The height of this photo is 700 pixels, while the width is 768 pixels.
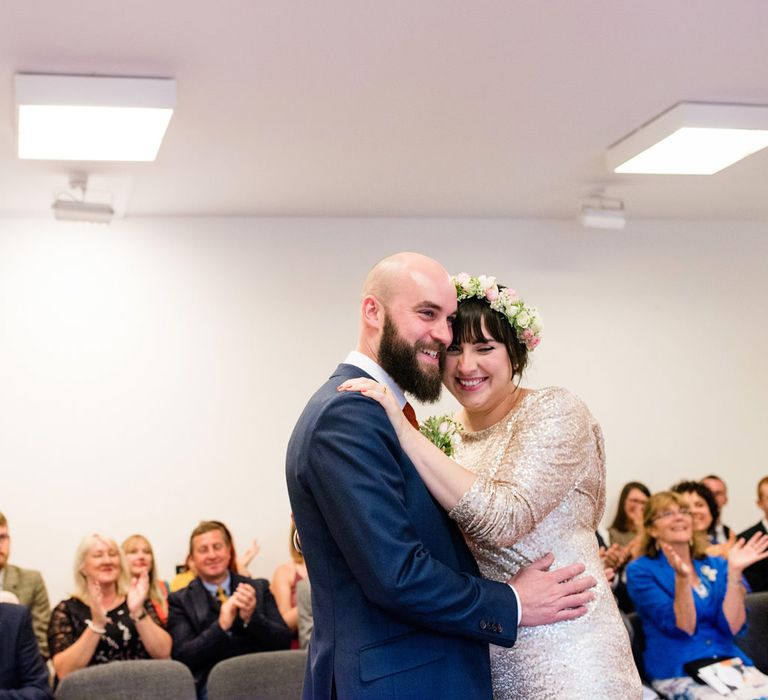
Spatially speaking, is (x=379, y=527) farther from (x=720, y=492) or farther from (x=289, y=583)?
(x=720, y=492)

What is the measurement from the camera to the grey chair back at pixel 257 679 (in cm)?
467

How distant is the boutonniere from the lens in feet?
9.76

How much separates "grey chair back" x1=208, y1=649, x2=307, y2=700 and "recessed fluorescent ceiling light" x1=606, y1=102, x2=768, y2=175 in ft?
9.57

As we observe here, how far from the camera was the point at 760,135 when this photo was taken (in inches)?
214

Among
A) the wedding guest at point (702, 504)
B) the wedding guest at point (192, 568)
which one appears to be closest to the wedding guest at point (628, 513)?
the wedding guest at point (702, 504)

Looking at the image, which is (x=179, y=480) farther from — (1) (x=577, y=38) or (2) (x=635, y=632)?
(1) (x=577, y=38)

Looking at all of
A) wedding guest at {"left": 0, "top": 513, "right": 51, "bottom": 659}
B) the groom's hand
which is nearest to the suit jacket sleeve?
the groom's hand

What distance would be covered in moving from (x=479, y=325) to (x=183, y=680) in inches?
95.4

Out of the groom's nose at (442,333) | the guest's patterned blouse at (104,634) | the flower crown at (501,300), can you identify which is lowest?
the guest's patterned blouse at (104,634)

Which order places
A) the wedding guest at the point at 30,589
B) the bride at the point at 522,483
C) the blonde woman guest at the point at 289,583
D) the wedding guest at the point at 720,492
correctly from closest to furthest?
the bride at the point at 522,483 < the wedding guest at the point at 30,589 < the blonde woman guest at the point at 289,583 < the wedding guest at the point at 720,492

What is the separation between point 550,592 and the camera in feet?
8.64

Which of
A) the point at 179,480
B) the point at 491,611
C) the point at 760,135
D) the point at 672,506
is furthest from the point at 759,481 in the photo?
the point at 491,611

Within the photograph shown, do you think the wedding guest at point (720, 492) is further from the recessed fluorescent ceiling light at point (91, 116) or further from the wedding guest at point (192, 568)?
the recessed fluorescent ceiling light at point (91, 116)

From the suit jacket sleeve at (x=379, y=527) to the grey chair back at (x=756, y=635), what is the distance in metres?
3.73
